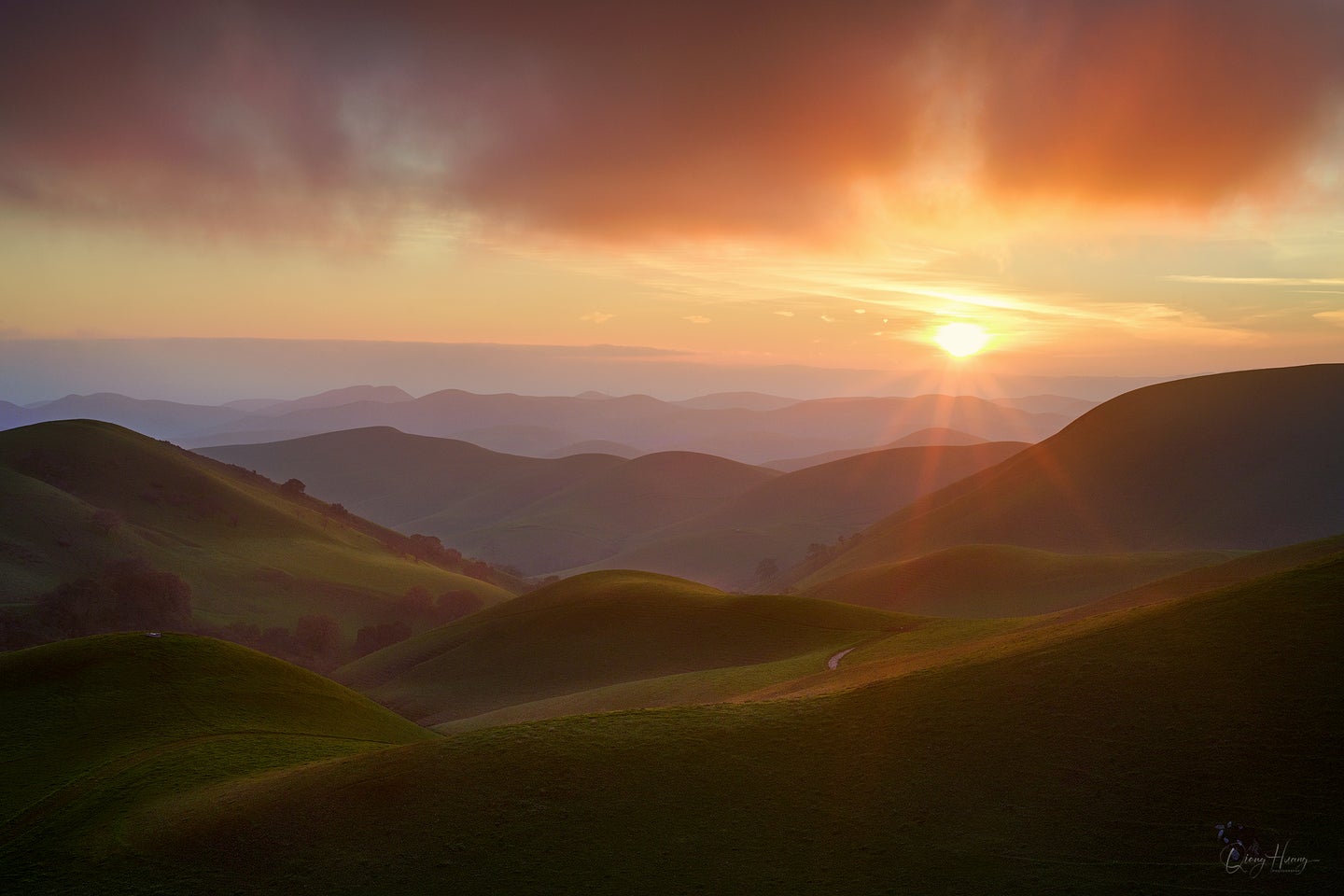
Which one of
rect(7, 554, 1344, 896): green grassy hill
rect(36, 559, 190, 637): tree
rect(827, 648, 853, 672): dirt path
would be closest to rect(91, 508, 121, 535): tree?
rect(36, 559, 190, 637): tree

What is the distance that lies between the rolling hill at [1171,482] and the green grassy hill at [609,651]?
7102cm

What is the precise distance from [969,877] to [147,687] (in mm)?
39471

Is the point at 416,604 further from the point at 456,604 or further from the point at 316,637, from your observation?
the point at 316,637

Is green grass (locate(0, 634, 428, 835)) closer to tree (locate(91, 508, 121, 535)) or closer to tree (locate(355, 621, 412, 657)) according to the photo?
tree (locate(355, 621, 412, 657))

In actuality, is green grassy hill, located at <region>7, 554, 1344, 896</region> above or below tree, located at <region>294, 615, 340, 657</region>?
above

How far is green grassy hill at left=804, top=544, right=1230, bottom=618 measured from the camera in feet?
269

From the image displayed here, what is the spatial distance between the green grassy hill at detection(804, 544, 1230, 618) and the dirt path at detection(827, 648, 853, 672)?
111ft

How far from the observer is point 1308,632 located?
22.5 metres

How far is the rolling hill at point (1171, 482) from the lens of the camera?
122750 mm

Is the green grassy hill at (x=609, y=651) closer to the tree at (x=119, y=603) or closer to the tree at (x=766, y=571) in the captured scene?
the tree at (x=119, y=603)

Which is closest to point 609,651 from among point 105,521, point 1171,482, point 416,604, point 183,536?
point 416,604

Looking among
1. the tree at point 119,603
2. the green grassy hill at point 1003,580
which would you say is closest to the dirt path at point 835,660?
the green grassy hill at point 1003,580

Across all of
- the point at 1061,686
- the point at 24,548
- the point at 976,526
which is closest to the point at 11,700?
the point at 1061,686

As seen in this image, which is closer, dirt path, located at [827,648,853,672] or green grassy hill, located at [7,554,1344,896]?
green grassy hill, located at [7,554,1344,896]
